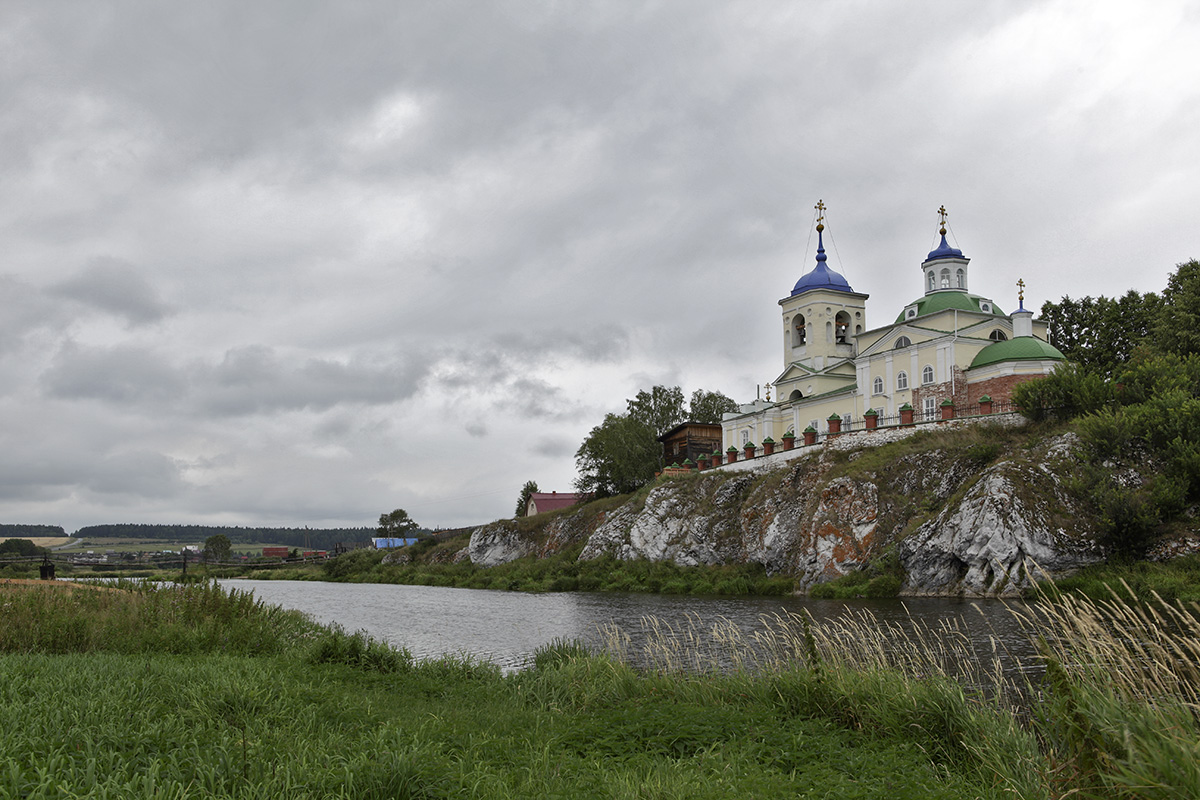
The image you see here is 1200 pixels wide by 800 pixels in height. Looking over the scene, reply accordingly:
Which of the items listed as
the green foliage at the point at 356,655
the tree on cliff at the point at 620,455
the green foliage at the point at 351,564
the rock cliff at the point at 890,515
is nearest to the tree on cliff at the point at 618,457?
the tree on cliff at the point at 620,455

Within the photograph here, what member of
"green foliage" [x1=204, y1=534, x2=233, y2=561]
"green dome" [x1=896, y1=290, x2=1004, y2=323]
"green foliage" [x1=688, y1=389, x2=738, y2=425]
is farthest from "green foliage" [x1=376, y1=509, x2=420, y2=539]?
"green dome" [x1=896, y1=290, x2=1004, y2=323]

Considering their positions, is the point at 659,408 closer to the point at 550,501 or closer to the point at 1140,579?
the point at 550,501

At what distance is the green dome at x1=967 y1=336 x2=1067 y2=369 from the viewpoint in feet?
150

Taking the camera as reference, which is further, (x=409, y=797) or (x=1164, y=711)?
(x=1164, y=711)

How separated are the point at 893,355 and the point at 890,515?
621 inches

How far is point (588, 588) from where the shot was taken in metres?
54.6

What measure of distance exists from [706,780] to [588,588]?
48.6 metres

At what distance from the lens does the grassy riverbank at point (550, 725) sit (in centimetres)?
630

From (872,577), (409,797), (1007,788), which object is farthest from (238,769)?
(872,577)

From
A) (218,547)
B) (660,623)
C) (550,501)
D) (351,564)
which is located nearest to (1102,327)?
(660,623)

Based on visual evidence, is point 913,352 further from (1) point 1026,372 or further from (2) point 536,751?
(2) point 536,751

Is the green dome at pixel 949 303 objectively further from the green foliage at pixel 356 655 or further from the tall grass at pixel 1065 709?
the green foliage at pixel 356 655

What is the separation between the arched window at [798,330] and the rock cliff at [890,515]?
52.6ft

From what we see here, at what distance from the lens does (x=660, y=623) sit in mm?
28438
